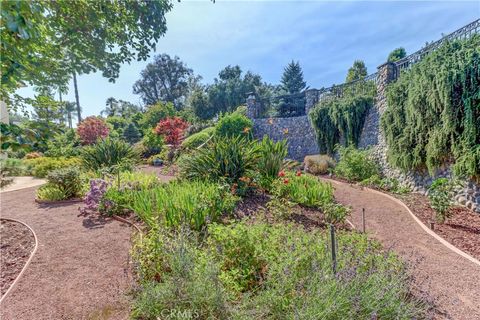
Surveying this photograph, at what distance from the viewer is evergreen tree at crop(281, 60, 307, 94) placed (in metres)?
26.2

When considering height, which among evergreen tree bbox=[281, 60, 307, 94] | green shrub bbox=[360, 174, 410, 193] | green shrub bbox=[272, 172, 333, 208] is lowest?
green shrub bbox=[360, 174, 410, 193]

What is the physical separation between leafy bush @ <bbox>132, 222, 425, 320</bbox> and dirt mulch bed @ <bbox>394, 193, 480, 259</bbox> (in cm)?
191

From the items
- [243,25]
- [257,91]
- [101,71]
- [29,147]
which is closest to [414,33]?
[243,25]

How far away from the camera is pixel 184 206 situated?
11.2 feet

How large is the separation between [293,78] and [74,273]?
26407 mm

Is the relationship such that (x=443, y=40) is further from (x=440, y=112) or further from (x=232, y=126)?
(x=232, y=126)

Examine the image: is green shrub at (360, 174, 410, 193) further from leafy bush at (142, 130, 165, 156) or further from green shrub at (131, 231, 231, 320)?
leafy bush at (142, 130, 165, 156)

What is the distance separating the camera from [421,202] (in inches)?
218

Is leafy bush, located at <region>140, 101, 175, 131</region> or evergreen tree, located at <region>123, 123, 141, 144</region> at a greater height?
leafy bush, located at <region>140, 101, 175, 131</region>

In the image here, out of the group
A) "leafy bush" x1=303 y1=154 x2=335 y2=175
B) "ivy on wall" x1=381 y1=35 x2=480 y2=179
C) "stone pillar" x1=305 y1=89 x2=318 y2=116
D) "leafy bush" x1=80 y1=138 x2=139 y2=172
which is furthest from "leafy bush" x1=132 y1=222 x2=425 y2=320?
"stone pillar" x1=305 y1=89 x2=318 y2=116

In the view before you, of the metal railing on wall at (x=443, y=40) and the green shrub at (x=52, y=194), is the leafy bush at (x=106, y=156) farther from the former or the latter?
the metal railing on wall at (x=443, y=40)

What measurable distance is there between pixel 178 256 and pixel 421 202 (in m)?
5.50

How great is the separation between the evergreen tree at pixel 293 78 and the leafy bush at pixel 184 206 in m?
23.9

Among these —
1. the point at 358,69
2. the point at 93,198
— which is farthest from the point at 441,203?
the point at 358,69
